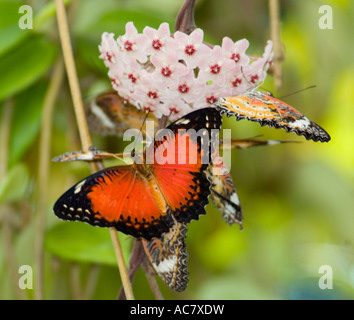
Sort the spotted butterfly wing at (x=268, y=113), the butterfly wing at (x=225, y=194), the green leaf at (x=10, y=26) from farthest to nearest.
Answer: the green leaf at (x=10, y=26) → the butterfly wing at (x=225, y=194) → the spotted butterfly wing at (x=268, y=113)

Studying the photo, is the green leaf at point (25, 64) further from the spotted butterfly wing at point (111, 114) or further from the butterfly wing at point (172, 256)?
the butterfly wing at point (172, 256)

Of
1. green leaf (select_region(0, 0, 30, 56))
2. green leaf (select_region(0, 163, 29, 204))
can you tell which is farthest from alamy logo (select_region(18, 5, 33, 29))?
green leaf (select_region(0, 163, 29, 204))

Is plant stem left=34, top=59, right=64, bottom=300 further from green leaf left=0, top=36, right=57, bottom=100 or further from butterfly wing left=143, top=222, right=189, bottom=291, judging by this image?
butterfly wing left=143, top=222, right=189, bottom=291

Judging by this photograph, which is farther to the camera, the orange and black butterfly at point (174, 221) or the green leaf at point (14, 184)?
the green leaf at point (14, 184)

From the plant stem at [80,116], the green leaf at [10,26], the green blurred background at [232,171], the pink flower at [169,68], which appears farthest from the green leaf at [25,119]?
the pink flower at [169,68]

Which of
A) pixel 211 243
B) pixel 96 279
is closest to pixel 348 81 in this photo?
pixel 211 243
